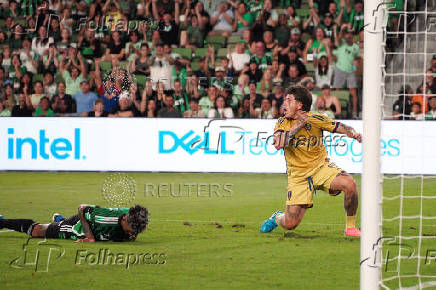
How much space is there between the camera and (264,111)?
14602 millimetres

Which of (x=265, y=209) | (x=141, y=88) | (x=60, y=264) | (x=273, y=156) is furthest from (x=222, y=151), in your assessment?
(x=60, y=264)

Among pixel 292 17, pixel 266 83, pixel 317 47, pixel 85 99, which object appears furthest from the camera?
pixel 292 17

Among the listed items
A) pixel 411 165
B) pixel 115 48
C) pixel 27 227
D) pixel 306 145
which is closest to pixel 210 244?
pixel 306 145

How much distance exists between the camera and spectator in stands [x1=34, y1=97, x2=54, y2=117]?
49.0ft

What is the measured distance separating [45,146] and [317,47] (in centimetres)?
619

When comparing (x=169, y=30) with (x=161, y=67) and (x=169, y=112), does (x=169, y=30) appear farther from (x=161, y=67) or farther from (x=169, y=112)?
(x=169, y=112)

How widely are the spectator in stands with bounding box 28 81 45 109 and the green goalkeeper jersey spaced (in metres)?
8.31

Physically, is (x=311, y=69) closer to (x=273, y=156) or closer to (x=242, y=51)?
(x=242, y=51)

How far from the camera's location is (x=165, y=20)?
16656 millimetres

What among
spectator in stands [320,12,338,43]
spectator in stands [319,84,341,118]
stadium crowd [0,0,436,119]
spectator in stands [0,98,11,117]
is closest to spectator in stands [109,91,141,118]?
stadium crowd [0,0,436,119]

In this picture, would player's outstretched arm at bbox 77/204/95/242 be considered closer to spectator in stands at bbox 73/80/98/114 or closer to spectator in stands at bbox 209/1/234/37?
spectator in stands at bbox 73/80/98/114

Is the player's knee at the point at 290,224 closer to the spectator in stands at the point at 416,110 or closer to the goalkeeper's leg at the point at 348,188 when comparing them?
the goalkeeper's leg at the point at 348,188

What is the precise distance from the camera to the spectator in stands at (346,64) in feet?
50.0

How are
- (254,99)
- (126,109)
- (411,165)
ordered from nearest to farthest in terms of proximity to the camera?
(411,165)
(126,109)
(254,99)
